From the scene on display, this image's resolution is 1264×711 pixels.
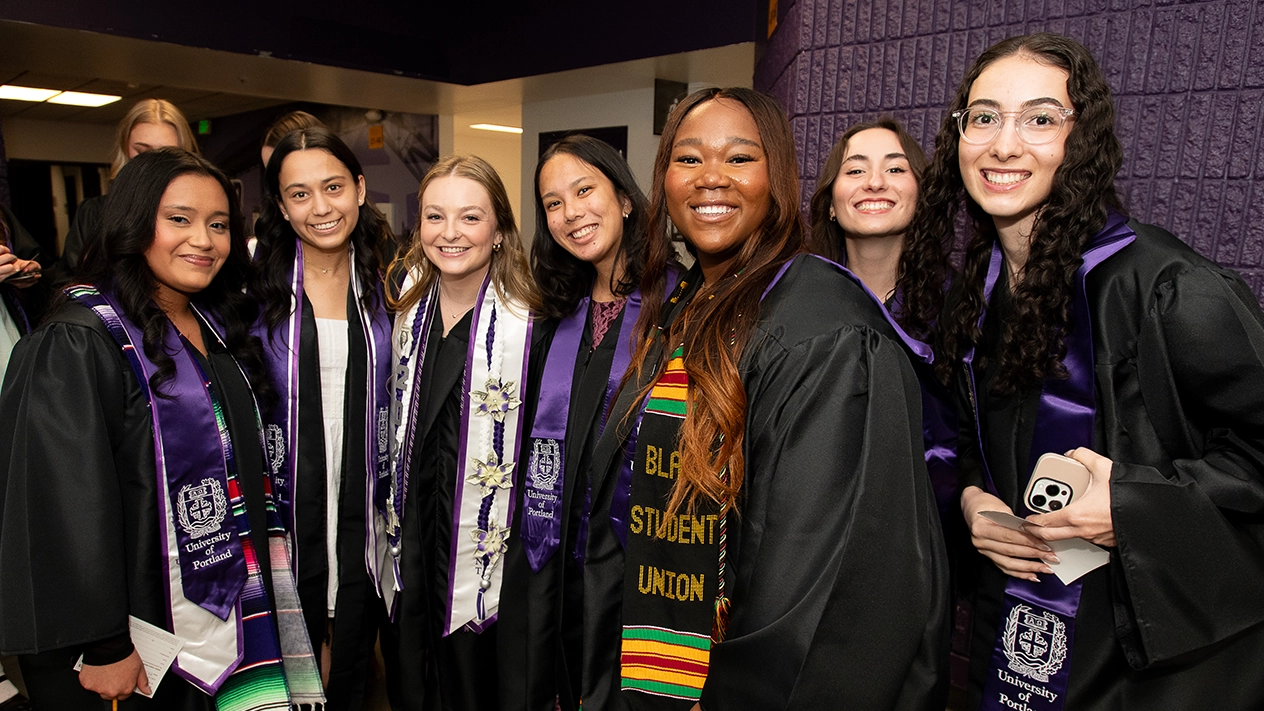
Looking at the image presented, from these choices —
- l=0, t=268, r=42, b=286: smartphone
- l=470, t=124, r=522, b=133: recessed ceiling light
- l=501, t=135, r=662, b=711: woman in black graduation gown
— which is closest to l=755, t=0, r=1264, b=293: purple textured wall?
l=501, t=135, r=662, b=711: woman in black graduation gown

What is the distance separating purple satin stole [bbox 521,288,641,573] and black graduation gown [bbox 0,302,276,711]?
0.99 meters

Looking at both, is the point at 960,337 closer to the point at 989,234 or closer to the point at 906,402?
the point at 989,234

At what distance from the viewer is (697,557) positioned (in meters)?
1.33

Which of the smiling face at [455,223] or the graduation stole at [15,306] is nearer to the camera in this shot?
the smiling face at [455,223]

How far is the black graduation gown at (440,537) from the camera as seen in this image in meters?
2.39

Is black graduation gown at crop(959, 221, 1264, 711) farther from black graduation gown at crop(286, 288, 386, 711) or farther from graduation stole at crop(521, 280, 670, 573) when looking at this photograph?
black graduation gown at crop(286, 288, 386, 711)

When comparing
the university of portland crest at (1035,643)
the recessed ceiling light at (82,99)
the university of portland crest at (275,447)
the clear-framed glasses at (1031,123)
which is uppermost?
the recessed ceiling light at (82,99)

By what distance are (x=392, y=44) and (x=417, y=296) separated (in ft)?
14.5

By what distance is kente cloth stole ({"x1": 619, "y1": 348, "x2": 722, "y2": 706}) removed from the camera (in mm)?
1320

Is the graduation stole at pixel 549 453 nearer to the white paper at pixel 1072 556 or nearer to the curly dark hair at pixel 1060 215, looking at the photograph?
the curly dark hair at pixel 1060 215

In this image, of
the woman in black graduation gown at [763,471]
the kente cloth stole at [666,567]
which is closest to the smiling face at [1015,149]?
the woman in black graduation gown at [763,471]

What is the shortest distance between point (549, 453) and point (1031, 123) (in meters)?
1.50

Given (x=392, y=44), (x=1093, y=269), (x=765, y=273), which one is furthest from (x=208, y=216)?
(x=392, y=44)

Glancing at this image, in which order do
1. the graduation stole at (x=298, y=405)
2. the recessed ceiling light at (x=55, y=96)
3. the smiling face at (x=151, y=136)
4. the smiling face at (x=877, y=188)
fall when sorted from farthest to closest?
the recessed ceiling light at (x=55, y=96), the smiling face at (x=151, y=136), the graduation stole at (x=298, y=405), the smiling face at (x=877, y=188)
